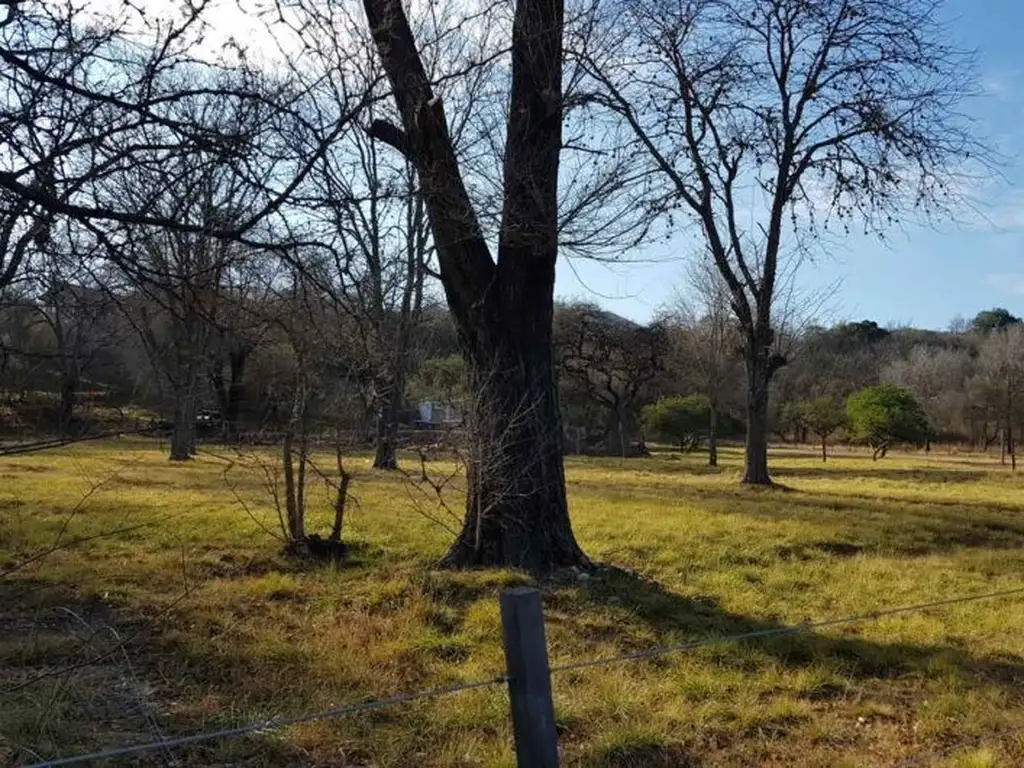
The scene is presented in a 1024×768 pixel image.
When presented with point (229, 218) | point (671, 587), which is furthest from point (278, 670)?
point (671, 587)

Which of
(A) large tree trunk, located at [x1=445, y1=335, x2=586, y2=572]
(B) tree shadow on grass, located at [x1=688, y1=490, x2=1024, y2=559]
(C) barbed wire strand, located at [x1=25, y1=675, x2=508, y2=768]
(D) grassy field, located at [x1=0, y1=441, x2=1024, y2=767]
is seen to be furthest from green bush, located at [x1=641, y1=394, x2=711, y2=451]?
(C) barbed wire strand, located at [x1=25, y1=675, x2=508, y2=768]

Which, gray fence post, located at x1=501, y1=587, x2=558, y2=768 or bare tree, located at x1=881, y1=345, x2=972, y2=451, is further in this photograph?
bare tree, located at x1=881, y1=345, x2=972, y2=451

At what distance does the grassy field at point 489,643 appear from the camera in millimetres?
4117

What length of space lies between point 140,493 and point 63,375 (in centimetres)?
1095

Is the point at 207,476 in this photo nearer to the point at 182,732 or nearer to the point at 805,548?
the point at 805,548

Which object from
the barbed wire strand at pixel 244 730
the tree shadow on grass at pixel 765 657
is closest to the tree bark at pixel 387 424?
the tree shadow on grass at pixel 765 657

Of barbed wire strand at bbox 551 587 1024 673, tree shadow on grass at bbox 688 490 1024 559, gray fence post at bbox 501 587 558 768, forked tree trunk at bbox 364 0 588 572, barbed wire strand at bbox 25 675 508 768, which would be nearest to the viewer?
barbed wire strand at bbox 25 675 508 768

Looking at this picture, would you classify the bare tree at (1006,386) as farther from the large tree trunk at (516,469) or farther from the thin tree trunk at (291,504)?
the thin tree trunk at (291,504)

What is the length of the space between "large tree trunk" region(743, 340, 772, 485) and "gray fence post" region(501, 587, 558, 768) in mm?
16448

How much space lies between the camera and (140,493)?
13.8 metres

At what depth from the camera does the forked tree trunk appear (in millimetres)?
7305

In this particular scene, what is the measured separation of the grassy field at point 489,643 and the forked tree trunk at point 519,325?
52 centimetres

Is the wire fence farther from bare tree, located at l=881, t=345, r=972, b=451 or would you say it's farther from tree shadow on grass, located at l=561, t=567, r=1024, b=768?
bare tree, located at l=881, t=345, r=972, b=451

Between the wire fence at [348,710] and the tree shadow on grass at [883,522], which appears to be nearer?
the wire fence at [348,710]
